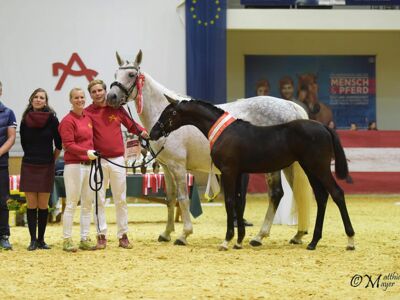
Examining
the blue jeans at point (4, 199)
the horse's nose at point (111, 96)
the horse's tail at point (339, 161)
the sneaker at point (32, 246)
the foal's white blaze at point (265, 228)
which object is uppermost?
the horse's nose at point (111, 96)

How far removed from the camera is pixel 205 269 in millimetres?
6445

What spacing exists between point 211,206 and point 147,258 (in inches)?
315

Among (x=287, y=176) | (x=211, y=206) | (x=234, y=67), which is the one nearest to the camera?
(x=287, y=176)

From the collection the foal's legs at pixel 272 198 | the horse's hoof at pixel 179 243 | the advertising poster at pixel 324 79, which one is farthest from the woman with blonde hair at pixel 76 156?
the advertising poster at pixel 324 79

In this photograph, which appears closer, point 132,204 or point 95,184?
point 95,184

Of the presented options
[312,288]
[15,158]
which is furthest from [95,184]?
[15,158]

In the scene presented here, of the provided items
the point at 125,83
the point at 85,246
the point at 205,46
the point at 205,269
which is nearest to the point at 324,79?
the point at 205,46

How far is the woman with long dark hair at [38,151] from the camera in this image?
7840mm

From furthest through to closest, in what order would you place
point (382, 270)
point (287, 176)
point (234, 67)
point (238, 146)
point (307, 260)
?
1. point (234, 67)
2. point (287, 176)
3. point (238, 146)
4. point (307, 260)
5. point (382, 270)

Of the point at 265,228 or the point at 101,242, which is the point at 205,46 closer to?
the point at 265,228

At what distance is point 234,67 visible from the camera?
20516 mm

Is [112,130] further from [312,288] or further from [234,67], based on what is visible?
[234,67]

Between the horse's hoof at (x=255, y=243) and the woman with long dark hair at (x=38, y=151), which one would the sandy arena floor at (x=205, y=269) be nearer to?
the horse's hoof at (x=255, y=243)

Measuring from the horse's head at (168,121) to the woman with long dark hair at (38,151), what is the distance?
1.05 m
